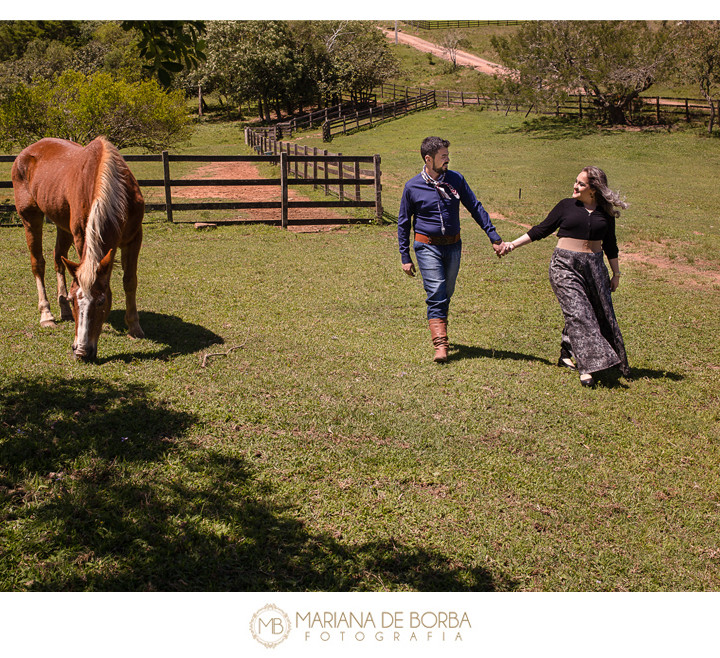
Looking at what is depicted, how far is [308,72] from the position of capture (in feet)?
149

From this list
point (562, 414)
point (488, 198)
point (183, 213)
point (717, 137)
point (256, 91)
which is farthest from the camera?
point (256, 91)

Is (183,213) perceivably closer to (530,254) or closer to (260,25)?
(530,254)

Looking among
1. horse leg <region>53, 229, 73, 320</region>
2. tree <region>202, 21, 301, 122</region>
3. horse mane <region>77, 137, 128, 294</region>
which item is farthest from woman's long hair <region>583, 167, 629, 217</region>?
tree <region>202, 21, 301, 122</region>

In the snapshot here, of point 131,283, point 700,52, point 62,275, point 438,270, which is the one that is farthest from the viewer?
point 700,52

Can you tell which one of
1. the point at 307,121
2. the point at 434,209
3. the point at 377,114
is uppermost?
the point at 377,114

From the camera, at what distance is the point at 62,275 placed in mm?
7125

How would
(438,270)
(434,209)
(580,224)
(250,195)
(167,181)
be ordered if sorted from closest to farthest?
1. (580,224)
2. (434,209)
3. (438,270)
4. (167,181)
5. (250,195)

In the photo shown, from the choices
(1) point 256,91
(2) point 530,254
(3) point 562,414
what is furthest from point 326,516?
(1) point 256,91

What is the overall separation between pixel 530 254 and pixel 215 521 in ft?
32.5

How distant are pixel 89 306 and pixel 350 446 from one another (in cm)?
282

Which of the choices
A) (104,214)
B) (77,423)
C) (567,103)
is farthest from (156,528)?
(567,103)

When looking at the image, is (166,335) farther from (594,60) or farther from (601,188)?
(594,60)

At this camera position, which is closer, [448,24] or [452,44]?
[452,44]

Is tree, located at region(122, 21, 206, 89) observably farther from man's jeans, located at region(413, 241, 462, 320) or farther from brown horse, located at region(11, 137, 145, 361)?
man's jeans, located at region(413, 241, 462, 320)
